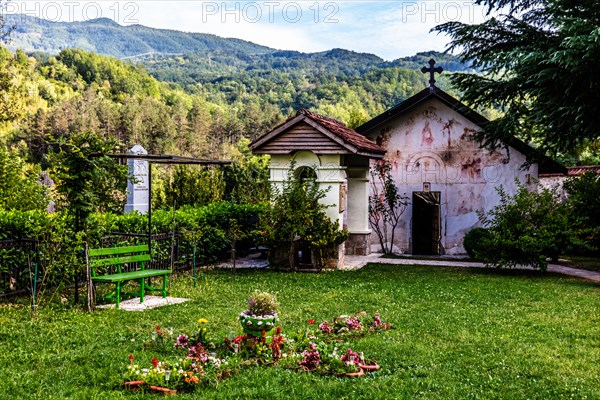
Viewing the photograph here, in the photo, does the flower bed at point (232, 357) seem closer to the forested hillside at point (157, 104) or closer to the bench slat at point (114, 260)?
the bench slat at point (114, 260)

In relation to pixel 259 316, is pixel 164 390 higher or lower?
lower

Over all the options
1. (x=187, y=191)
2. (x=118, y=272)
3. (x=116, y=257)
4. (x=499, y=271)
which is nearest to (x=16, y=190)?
(x=187, y=191)

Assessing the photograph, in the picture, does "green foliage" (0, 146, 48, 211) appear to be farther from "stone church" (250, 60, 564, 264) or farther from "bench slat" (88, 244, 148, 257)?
"stone church" (250, 60, 564, 264)

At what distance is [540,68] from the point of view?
13.9m

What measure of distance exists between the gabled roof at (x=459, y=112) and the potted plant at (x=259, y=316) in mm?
12944

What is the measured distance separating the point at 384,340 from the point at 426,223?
1328 centimetres

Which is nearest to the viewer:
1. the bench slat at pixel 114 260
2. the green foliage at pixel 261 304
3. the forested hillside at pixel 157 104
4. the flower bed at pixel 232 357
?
the flower bed at pixel 232 357

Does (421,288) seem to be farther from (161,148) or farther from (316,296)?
(161,148)

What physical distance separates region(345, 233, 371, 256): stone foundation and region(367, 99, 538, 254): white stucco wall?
7.21 ft

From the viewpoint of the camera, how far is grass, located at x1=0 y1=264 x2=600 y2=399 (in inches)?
229

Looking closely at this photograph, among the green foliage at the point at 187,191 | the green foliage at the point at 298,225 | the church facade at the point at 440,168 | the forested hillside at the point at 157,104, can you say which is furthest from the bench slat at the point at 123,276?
the forested hillside at the point at 157,104

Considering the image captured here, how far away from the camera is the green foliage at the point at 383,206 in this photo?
20566 millimetres

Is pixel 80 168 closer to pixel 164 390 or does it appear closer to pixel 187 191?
pixel 164 390

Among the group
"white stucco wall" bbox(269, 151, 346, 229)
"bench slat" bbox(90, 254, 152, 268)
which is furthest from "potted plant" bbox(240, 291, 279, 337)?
"white stucco wall" bbox(269, 151, 346, 229)
